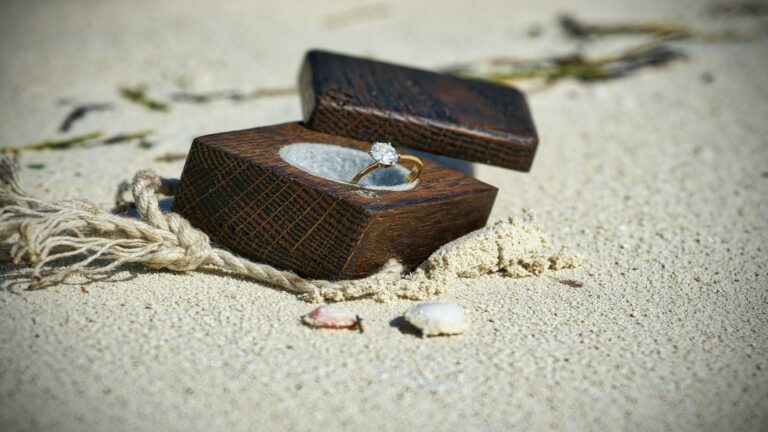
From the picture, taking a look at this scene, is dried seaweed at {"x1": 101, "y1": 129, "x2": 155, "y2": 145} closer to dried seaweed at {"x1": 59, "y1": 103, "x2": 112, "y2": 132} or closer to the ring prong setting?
dried seaweed at {"x1": 59, "y1": 103, "x2": 112, "y2": 132}

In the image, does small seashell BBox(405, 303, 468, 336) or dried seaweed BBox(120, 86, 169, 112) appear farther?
dried seaweed BBox(120, 86, 169, 112)

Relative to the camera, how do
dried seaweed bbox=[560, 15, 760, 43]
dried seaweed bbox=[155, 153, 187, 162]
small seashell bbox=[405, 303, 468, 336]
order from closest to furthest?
small seashell bbox=[405, 303, 468, 336], dried seaweed bbox=[155, 153, 187, 162], dried seaweed bbox=[560, 15, 760, 43]

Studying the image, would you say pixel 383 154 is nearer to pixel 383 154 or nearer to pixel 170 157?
pixel 383 154

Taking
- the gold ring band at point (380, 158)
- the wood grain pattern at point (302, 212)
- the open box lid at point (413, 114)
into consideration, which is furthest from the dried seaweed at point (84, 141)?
the gold ring band at point (380, 158)

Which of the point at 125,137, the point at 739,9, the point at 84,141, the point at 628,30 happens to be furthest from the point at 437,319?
the point at 739,9

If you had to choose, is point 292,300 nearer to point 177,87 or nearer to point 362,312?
point 362,312

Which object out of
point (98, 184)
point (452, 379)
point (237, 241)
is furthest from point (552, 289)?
point (98, 184)

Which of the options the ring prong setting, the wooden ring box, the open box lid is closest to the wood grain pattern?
the wooden ring box
